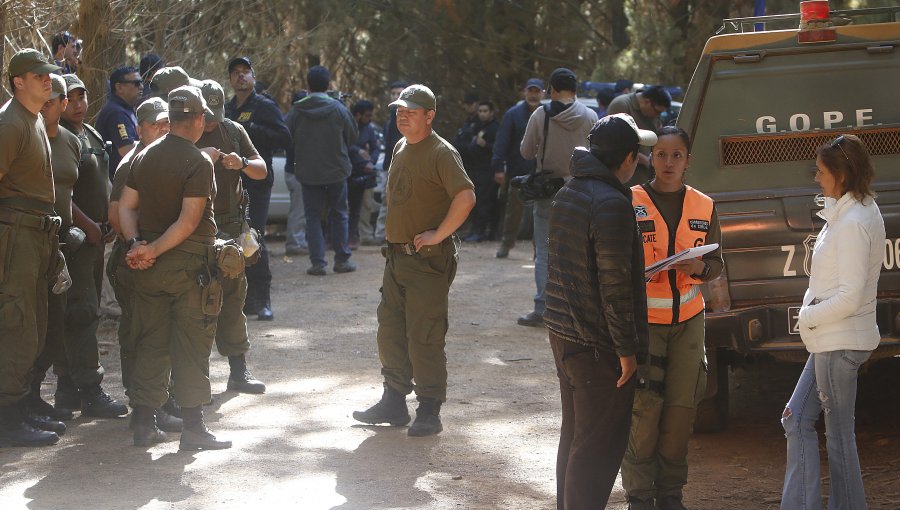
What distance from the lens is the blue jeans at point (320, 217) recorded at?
13.1m

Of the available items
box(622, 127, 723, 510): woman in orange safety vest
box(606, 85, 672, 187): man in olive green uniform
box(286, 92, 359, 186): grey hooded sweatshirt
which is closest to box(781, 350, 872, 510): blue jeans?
box(622, 127, 723, 510): woman in orange safety vest

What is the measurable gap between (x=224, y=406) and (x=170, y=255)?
4.90ft

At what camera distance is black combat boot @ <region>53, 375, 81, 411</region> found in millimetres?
7508

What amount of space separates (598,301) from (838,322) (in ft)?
3.59

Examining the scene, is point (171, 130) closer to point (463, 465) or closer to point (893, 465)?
point (463, 465)

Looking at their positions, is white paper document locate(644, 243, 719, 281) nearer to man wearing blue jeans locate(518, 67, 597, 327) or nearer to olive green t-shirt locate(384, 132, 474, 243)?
olive green t-shirt locate(384, 132, 474, 243)

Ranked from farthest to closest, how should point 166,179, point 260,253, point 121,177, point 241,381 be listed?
point 260,253 → point 241,381 → point 121,177 → point 166,179

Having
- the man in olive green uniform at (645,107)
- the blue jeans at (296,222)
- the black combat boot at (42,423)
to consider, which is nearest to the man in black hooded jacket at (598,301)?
the black combat boot at (42,423)

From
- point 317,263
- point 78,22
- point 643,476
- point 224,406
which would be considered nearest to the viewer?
point 643,476

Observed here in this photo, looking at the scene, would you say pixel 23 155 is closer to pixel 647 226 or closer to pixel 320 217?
pixel 647 226

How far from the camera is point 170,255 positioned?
6.53 meters

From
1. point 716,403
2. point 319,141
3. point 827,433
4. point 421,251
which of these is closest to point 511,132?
point 319,141

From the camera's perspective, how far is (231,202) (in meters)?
8.16

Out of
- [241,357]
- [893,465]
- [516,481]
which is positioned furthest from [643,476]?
[241,357]
